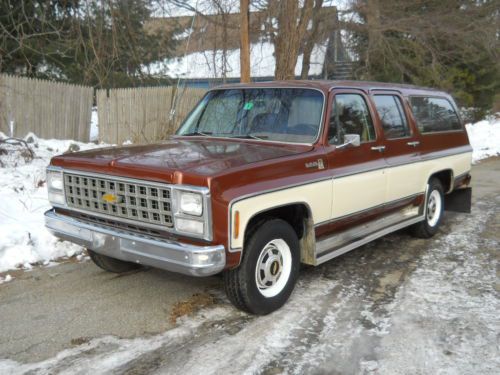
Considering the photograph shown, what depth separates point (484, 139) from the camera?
731 inches

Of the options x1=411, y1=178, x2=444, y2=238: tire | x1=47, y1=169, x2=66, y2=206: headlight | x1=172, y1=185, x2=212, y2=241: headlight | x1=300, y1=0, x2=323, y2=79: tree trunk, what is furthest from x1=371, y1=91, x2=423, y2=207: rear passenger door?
x1=300, y1=0, x2=323, y2=79: tree trunk

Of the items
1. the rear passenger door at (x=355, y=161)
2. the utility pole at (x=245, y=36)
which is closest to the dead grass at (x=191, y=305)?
the rear passenger door at (x=355, y=161)

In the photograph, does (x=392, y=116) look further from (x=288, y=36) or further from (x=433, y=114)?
(x=288, y=36)

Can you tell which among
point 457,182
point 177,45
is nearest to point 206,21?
point 177,45

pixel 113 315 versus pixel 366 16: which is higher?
pixel 366 16

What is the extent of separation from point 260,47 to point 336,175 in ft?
38.7

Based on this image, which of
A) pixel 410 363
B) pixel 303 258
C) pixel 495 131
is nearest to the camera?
pixel 410 363

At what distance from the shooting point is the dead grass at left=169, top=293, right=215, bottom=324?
4.20m

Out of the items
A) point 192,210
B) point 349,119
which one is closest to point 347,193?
point 349,119

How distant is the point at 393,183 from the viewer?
5.60 m

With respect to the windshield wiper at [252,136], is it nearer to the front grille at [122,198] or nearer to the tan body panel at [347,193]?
the tan body panel at [347,193]

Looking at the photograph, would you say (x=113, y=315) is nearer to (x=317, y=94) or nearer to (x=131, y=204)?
(x=131, y=204)

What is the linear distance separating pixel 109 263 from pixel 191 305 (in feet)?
3.92

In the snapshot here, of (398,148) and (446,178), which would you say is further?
(446,178)
